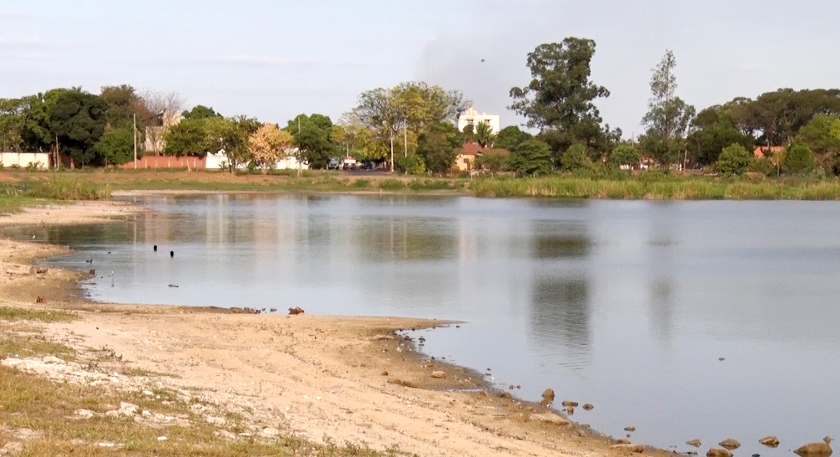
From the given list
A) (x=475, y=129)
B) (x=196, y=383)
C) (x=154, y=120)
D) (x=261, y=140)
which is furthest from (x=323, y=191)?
(x=196, y=383)

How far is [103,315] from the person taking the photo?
733 inches

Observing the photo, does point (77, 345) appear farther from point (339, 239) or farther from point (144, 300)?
point (339, 239)

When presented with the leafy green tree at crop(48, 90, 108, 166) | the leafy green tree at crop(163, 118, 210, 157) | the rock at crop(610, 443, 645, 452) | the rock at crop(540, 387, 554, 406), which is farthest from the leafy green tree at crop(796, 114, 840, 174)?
the rock at crop(610, 443, 645, 452)

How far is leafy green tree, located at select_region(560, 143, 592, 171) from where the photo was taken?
9194 cm

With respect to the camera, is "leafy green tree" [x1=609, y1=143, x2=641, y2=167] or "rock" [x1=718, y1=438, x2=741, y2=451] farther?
"leafy green tree" [x1=609, y1=143, x2=641, y2=167]

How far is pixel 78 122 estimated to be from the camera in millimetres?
91812

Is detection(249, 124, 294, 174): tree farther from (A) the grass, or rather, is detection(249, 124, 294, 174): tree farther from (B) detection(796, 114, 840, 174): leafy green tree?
(A) the grass

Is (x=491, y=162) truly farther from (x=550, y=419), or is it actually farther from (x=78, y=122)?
(x=550, y=419)

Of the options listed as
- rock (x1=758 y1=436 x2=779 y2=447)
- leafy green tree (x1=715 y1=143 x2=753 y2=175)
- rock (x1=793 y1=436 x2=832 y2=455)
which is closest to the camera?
rock (x1=793 y1=436 x2=832 y2=455)

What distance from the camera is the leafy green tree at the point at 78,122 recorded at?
92000mm

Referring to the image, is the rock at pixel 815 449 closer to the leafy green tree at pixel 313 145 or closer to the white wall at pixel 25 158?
the white wall at pixel 25 158

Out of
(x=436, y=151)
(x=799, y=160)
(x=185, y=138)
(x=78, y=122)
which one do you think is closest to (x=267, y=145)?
(x=185, y=138)

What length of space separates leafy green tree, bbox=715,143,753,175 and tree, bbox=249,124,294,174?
38.9 metres

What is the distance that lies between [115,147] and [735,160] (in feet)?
174
